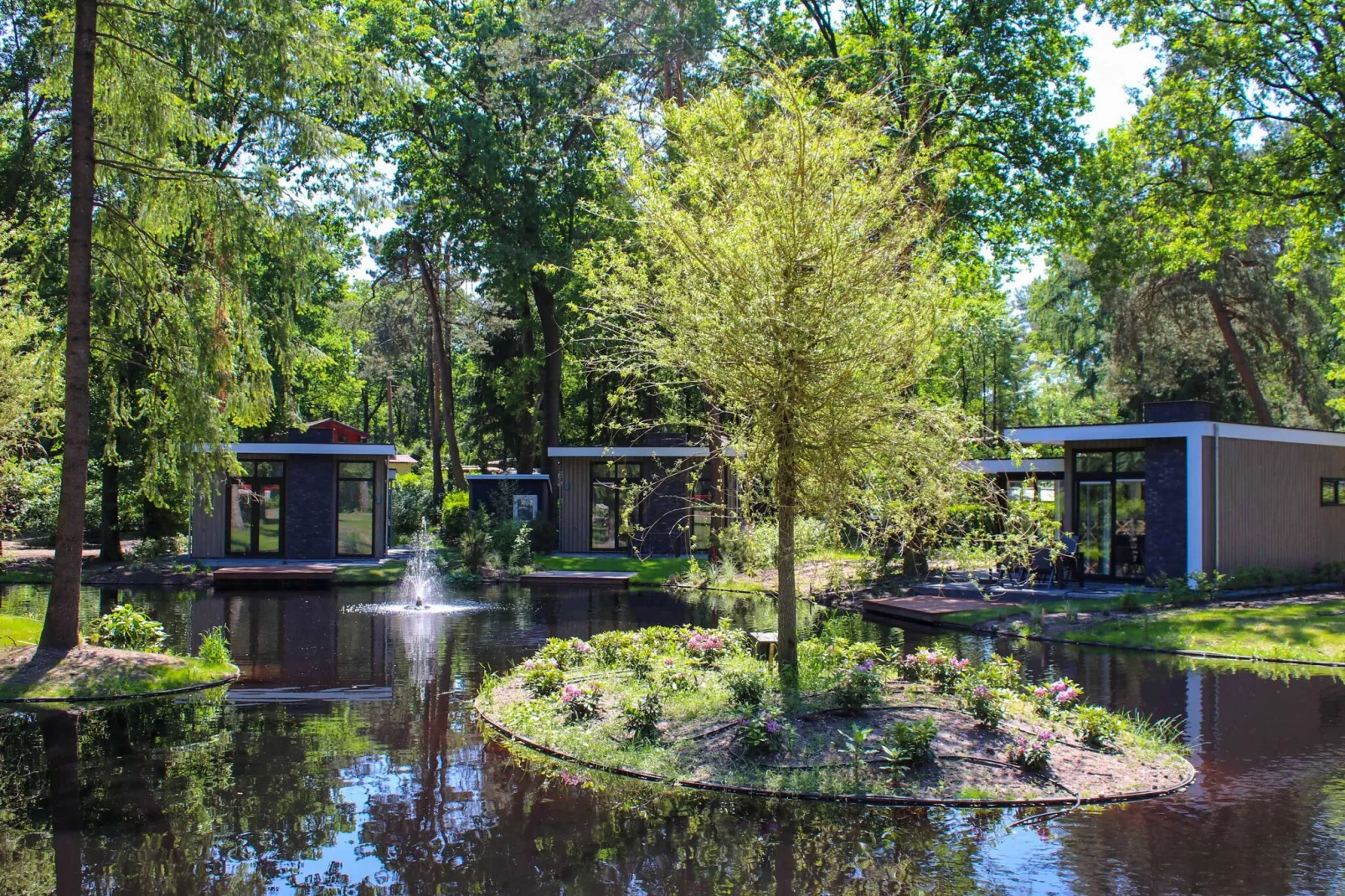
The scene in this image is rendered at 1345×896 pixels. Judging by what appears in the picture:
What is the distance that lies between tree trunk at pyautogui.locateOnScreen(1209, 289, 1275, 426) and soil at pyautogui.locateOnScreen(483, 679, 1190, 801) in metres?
24.9

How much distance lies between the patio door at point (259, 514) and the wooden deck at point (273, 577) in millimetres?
4403

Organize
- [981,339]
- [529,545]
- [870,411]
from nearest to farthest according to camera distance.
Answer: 1. [870,411]
2. [529,545]
3. [981,339]

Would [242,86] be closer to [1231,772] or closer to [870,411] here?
[870,411]

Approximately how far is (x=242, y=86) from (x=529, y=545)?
17172mm

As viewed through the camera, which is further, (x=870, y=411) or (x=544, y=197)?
(x=544, y=197)

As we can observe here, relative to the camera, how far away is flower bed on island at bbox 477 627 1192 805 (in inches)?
320

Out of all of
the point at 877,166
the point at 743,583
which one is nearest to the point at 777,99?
the point at 877,166

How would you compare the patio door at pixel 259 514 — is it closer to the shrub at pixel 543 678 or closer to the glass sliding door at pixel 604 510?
the glass sliding door at pixel 604 510

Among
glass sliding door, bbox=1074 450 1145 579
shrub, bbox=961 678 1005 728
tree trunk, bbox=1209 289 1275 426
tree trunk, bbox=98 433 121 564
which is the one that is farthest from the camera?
tree trunk, bbox=1209 289 1275 426

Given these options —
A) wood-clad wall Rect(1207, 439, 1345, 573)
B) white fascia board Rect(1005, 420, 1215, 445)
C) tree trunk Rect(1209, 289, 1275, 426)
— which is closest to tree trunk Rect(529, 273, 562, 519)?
white fascia board Rect(1005, 420, 1215, 445)

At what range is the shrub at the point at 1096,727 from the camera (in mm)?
8898

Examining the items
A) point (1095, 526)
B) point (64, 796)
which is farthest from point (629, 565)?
point (64, 796)

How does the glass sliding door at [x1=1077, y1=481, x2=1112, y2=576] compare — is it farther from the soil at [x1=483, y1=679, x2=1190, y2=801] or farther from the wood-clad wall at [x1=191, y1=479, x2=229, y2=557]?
the wood-clad wall at [x1=191, y1=479, x2=229, y2=557]

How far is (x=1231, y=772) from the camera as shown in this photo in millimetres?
8703
